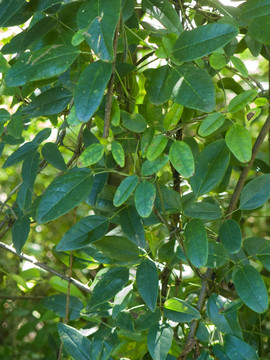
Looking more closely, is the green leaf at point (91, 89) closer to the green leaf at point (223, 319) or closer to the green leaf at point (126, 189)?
the green leaf at point (126, 189)

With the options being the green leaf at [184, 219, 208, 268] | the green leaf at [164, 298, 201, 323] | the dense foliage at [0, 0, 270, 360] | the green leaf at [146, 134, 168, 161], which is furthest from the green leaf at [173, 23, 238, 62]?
the green leaf at [164, 298, 201, 323]

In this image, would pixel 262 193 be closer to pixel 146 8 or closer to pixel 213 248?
pixel 213 248

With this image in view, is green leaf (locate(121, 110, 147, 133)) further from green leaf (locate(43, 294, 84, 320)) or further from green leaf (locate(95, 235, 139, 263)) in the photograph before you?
green leaf (locate(43, 294, 84, 320))

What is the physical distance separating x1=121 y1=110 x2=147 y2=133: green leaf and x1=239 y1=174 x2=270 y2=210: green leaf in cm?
19

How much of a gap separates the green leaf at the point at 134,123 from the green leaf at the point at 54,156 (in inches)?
5.0

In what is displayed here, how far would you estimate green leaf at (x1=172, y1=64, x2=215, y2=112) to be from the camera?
1.70 feet

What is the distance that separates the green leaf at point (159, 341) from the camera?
26.0 inches

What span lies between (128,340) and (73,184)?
0.56m

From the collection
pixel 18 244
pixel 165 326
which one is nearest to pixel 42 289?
pixel 18 244

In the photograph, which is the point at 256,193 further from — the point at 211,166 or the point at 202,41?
the point at 202,41

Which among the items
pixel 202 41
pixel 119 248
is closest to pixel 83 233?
pixel 119 248

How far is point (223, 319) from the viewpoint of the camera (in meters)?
0.70

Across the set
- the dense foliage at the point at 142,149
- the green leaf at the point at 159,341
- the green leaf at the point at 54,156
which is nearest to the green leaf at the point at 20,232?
the dense foliage at the point at 142,149

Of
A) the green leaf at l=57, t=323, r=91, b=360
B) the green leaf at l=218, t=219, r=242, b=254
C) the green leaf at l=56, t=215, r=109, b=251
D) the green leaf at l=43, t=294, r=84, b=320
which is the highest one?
the green leaf at l=56, t=215, r=109, b=251
